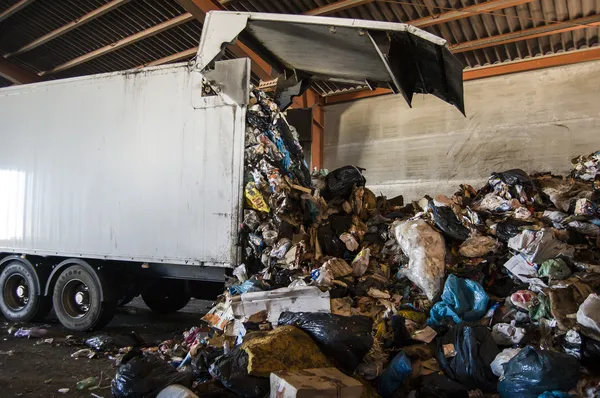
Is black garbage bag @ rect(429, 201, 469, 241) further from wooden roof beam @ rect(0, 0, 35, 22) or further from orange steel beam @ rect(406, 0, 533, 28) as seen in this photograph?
wooden roof beam @ rect(0, 0, 35, 22)

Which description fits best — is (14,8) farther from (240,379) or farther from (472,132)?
(472,132)

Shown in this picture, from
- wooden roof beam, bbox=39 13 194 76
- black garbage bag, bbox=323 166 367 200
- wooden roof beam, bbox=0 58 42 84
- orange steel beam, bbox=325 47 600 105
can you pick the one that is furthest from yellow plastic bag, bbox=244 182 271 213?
wooden roof beam, bbox=0 58 42 84

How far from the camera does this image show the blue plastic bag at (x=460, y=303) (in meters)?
3.47

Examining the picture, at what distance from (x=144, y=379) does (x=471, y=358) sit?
2260 mm

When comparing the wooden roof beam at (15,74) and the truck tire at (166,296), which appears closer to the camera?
the truck tire at (166,296)

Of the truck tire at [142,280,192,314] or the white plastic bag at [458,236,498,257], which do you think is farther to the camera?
the truck tire at [142,280,192,314]

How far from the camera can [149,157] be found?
15.3ft

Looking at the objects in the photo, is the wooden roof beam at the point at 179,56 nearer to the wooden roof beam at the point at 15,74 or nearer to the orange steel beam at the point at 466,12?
the wooden roof beam at the point at 15,74

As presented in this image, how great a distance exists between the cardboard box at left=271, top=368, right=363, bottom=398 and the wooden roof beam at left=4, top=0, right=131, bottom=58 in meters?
6.73

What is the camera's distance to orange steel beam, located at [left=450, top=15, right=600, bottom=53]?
259 inches

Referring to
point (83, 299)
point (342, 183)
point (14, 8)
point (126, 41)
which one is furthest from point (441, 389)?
point (14, 8)

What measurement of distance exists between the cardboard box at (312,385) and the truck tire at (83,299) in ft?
10.6

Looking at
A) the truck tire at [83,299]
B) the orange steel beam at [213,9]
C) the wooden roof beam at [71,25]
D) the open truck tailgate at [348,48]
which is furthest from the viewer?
the wooden roof beam at [71,25]

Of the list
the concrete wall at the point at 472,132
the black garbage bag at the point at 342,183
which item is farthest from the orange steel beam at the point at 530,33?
the black garbage bag at the point at 342,183
